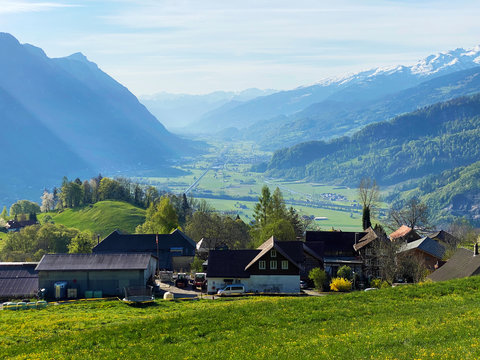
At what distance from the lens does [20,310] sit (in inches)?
1850

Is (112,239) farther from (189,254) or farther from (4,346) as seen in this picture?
(4,346)

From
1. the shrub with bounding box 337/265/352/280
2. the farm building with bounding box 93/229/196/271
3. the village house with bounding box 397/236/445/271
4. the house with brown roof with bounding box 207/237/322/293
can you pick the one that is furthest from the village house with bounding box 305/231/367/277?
the house with brown roof with bounding box 207/237/322/293

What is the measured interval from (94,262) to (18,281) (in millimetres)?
9163

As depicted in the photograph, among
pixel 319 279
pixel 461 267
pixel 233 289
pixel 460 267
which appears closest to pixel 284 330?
pixel 233 289

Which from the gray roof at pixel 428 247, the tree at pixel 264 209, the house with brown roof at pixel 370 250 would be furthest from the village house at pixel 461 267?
the tree at pixel 264 209

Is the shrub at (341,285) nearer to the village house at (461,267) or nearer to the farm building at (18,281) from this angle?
the village house at (461,267)

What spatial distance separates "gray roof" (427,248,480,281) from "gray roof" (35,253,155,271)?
32.1 metres

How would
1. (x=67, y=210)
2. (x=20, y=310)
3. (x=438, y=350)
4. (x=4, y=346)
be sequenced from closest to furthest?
(x=438, y=350)
(x=4, y=346)
(x=20, y=310)
(x=67, y=210)

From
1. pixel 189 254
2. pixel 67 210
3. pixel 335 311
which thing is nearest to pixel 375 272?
pixel 189 254

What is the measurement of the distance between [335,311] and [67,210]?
17689cm

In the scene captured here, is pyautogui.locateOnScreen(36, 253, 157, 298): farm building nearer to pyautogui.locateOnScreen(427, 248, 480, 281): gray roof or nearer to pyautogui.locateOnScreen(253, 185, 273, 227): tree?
pyautogui.locateOnScreen(427, 248, 480, 281): gray roof

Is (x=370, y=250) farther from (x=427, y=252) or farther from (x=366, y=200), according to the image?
(x=366, y=200)

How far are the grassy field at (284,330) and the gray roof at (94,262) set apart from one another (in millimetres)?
21757

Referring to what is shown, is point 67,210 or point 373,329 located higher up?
point 67,210
